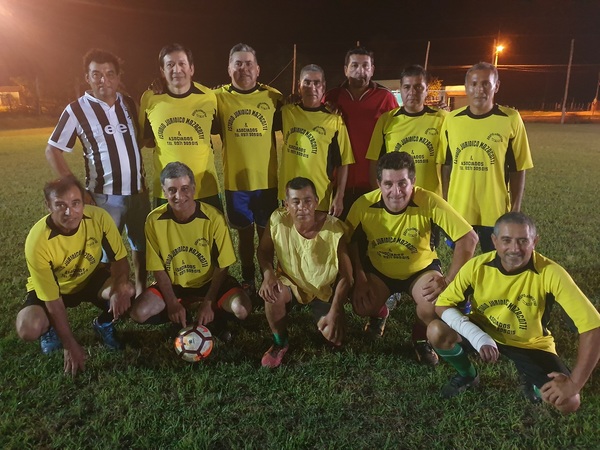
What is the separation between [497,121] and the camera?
12.3 ft

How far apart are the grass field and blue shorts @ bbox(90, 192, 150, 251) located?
2.36 feet

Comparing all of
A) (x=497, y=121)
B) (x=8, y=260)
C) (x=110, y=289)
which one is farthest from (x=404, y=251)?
(x=8, y=260)

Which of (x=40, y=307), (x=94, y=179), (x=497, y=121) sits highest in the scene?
(x=497, y=121)

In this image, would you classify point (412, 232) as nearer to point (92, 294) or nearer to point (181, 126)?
point (181, 126)

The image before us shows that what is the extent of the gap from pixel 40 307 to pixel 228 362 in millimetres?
1347

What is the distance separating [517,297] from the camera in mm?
2887

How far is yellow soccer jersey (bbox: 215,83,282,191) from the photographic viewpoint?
4.13 m

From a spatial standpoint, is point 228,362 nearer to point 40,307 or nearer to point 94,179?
point 40,307

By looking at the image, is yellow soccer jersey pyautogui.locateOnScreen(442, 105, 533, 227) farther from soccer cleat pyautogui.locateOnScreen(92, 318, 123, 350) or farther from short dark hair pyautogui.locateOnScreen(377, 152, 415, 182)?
soccer cleat pyautogui.locateOnScreen(92, 318, 123, 350)

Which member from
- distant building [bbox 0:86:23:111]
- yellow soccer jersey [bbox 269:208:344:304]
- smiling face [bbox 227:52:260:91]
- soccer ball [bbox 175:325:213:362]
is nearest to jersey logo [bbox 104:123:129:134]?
smiling face [bbox 227:52:260:91]

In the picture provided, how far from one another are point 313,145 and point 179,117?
1.09 m

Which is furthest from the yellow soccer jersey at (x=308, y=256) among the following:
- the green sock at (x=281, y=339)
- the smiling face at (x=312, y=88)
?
the smiling face at (x=312, y=88)

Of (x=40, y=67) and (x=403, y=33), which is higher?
(x=403, y=33)

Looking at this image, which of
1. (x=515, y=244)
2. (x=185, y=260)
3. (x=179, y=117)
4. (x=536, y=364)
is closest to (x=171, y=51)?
(x=179, y=117)
